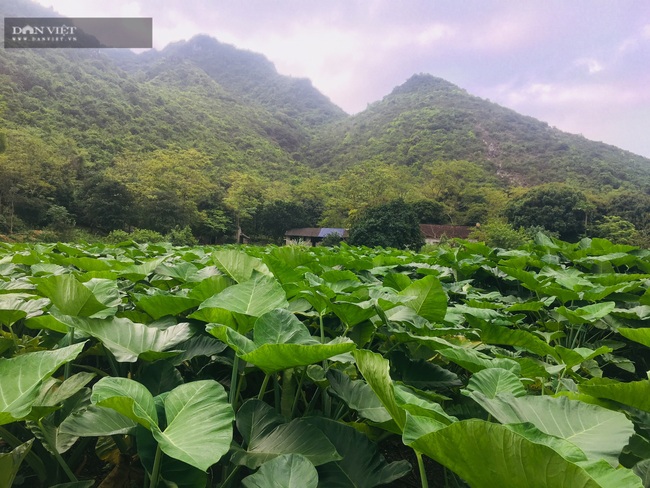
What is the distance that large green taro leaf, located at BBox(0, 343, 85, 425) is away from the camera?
436 millimetres

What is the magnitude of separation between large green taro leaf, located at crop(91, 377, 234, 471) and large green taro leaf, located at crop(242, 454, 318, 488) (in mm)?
65

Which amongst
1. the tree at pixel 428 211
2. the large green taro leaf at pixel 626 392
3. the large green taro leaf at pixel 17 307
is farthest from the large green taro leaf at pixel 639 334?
the tree at pixel 428 211

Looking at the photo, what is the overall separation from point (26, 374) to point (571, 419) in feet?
2.33

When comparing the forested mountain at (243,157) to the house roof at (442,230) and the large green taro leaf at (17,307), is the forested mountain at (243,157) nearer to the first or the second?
the house roof at (442,230)

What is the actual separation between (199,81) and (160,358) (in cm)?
7933

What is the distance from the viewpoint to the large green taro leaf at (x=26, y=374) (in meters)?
0.44

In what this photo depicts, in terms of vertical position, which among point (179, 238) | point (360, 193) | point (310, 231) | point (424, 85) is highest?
point (424, 85)

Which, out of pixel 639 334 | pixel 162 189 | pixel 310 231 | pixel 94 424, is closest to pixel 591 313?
pixel 639 334

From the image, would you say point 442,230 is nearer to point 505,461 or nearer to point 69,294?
point 69,294

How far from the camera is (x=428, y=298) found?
86 cm

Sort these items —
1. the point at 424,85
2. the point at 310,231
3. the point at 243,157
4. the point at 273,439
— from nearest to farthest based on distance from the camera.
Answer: the point at 273,439
the point at 310,231
the point at 243,157
the point at 424,85

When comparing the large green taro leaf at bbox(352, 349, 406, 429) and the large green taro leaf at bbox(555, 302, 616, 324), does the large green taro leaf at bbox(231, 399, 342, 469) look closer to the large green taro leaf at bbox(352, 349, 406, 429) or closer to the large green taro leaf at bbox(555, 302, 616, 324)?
the large green taro leaf at bbox(352, 349, 406, 429)

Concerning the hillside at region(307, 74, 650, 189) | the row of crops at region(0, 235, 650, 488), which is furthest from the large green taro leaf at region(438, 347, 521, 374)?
the hillside at region(307, 74, 650, 189)

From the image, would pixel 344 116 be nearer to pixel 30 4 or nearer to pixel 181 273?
pixel 30 4
